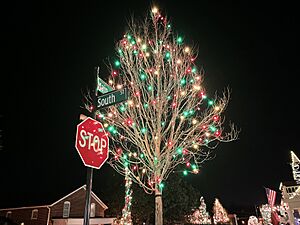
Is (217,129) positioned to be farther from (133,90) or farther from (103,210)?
(103,210)

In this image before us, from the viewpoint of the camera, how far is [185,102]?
9.05 meters

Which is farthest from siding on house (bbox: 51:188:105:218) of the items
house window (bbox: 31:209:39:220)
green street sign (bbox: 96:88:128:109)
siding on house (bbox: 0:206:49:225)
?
green street sign (bbox: 96:88:128:109)

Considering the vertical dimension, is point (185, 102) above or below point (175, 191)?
above

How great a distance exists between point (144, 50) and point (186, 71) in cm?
157

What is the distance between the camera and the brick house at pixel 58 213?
22.8 m

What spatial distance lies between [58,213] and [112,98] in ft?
71.5

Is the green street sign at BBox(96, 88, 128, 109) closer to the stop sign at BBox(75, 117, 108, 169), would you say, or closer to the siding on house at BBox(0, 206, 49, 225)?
the stop sign at BBox(75, 117, 108, 169)

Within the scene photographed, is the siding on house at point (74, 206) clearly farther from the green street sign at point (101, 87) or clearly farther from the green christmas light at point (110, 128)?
the green street sign at point (101, 87)

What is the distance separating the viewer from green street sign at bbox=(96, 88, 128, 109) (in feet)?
15.5

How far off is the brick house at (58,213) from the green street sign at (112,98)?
20.7m

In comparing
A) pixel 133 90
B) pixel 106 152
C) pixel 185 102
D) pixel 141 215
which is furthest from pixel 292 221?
pixel 106 152

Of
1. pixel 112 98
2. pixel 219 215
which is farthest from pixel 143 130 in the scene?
pixel 219 215

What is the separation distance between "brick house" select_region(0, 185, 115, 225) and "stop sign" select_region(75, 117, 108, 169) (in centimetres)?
2100

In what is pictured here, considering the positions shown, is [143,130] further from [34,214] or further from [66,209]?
[34,214]
